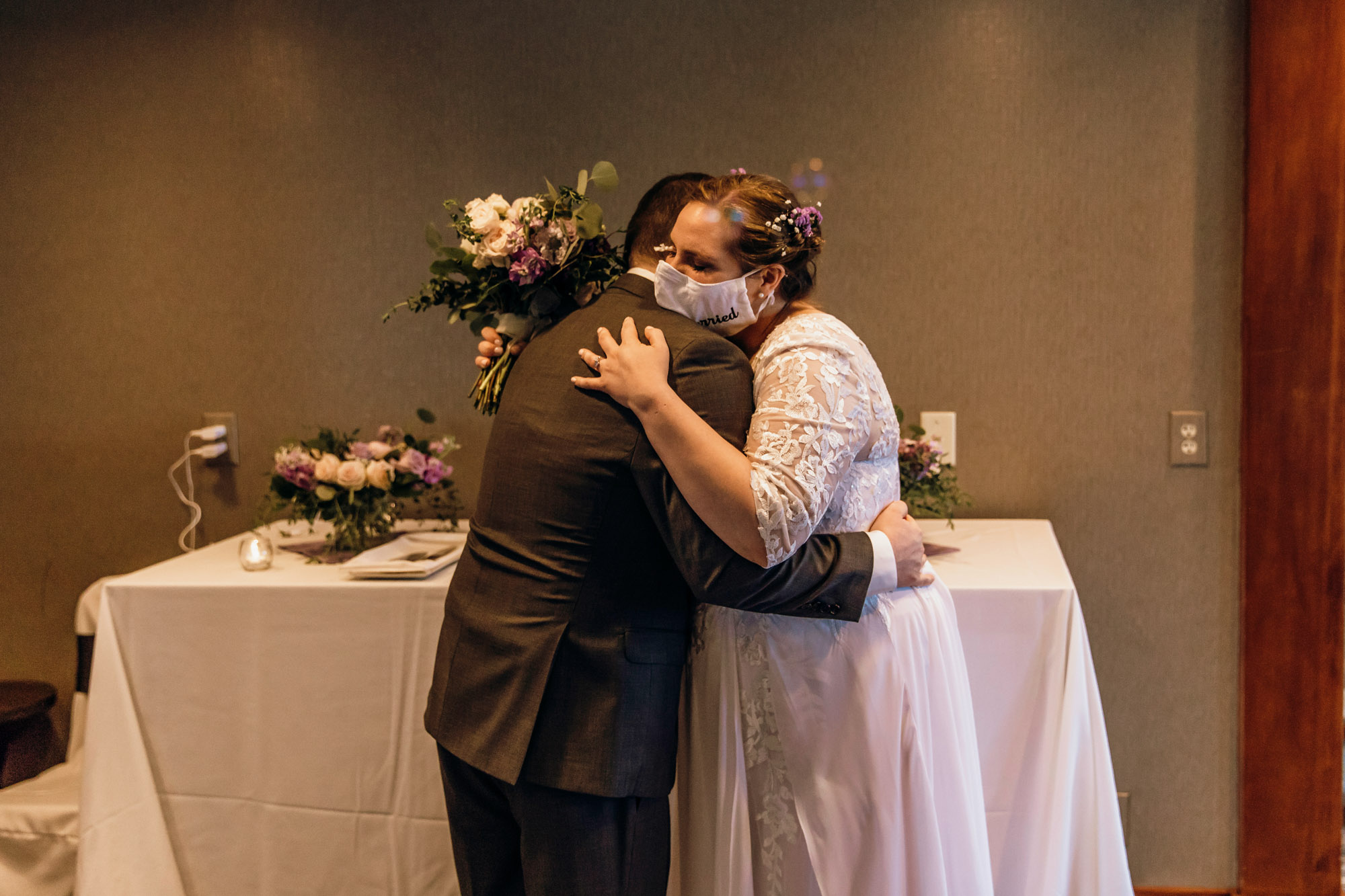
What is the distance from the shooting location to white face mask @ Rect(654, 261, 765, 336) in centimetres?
136

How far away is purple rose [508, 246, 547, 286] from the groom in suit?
9.2 inches

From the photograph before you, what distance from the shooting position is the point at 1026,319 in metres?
2.33

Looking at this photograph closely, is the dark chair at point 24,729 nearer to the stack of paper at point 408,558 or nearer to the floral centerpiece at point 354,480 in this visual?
the floral centerpiece at point 354,480

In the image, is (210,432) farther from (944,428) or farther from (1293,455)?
(1293,455)

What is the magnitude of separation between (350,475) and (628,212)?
0.92 meters

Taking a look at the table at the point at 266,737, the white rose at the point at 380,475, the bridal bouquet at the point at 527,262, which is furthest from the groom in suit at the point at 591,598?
the white rose at the point at 380,475

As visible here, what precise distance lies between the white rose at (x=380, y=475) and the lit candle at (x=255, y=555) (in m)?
0.26

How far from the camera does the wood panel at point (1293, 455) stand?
80.5 inches

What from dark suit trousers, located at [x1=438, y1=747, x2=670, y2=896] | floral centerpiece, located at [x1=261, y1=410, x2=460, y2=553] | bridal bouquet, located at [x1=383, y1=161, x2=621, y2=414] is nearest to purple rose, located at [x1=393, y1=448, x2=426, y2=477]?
floral centerpiece, located at [x1=261, y1=410, x2=460, y2=553]

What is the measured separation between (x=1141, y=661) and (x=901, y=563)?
4.16ft

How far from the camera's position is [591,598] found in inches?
50.7

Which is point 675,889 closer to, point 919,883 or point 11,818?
point 919,883

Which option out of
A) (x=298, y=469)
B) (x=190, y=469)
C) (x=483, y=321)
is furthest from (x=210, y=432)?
(x=483, y=321)

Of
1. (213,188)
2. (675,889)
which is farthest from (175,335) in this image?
(675,889)
